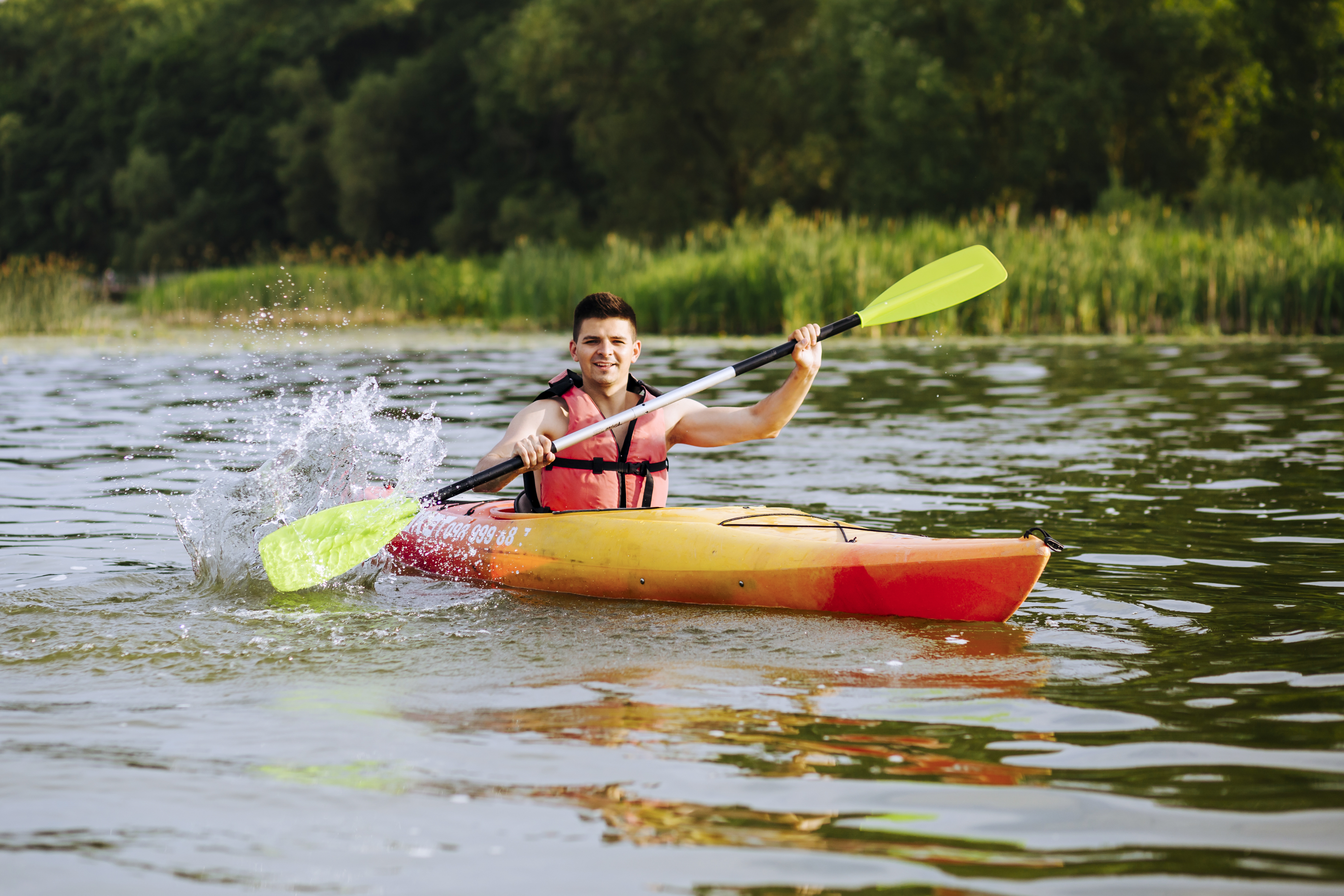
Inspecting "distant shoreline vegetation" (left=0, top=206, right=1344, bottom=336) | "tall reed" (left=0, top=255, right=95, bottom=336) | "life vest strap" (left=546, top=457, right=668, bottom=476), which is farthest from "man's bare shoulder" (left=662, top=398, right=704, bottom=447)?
"tall reed" (left=0, top=255, right=95, bottom=336)

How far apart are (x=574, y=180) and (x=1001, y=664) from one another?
38.9 m

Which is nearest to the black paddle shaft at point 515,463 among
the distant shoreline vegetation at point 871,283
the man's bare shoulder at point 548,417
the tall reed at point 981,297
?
the man's bare shoulder at point 548,417

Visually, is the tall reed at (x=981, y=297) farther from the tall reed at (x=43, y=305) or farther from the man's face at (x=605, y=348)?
the man's face at (x=605, y=348)

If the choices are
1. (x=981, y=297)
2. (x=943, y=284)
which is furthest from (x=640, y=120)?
(x=943, y=284)

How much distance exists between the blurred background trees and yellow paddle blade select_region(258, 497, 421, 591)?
58.2 feet

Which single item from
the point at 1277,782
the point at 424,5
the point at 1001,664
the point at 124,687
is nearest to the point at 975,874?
the point at 1277,782

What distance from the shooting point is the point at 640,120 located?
1347 inches

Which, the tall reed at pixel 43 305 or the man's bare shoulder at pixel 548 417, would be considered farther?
the tall reed at pixel 43 305

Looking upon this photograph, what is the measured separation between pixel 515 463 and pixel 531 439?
0.10 meters

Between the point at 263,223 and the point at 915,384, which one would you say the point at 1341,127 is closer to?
the point at 915,384

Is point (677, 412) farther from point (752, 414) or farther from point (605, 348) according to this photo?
point (605, 348)

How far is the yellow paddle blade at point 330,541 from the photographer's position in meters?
4.82

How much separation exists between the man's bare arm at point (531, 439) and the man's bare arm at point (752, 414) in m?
0.41

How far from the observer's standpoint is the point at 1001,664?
385 centimetres
